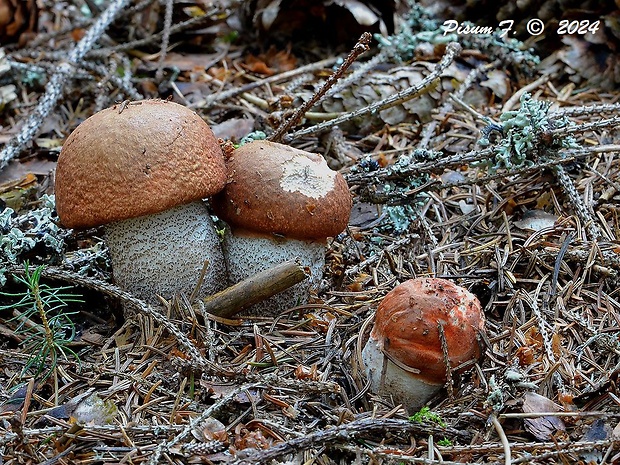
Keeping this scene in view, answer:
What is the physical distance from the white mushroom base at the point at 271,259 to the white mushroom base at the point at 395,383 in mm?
564

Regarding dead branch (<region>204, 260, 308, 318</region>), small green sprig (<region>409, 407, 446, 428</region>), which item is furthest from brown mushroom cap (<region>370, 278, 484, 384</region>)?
dead branch (<region>204, 260, 308, 318</region>)

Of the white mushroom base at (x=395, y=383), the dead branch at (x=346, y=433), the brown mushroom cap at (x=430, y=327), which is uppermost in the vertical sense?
the brown mushroom cap at (x=430, y=327)

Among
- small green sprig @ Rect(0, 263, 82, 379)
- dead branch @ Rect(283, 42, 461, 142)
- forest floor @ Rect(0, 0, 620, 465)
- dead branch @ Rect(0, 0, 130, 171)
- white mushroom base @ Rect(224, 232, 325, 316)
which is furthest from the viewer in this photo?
dead branch @ Rect(0, 0, 130, 171)

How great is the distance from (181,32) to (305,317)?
11.6 ft

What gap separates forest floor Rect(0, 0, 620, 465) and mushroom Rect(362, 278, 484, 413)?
0.07 m

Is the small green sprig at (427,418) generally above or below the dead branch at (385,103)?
below

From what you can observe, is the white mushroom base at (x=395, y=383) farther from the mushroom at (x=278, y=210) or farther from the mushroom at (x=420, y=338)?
the mushroom at (x=278, y=210)

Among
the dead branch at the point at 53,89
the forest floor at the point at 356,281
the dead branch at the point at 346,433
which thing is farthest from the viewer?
the dead branch at the point at 53,89

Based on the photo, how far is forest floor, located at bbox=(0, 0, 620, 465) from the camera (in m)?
1.97

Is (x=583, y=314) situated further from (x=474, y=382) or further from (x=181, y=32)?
(x=181, y=32)

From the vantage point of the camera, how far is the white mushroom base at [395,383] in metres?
2.17

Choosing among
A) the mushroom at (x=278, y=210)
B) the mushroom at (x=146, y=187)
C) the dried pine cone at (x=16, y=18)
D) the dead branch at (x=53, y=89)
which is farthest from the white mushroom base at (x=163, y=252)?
the dried pine cone at (x=16, y=18)

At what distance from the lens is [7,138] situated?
13.1 feet

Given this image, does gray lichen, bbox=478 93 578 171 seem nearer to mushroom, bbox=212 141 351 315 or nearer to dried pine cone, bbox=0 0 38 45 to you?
mushroom, bbox=212 141 351 315
